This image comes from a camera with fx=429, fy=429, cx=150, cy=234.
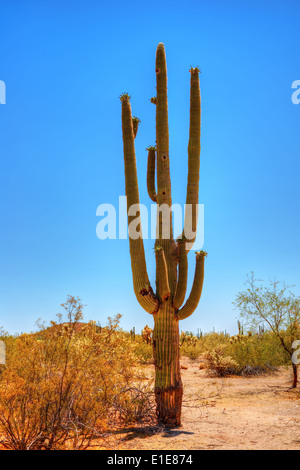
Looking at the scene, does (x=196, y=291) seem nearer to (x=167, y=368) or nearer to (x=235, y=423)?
(x=167, y=368)

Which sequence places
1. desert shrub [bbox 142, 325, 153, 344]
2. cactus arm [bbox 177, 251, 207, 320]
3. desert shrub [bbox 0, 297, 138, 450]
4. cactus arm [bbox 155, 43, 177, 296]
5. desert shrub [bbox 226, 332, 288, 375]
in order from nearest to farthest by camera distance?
1. desert shrub [bbox 0, 297, 138, 450]
2. cactus arm [bbox 177, 251, 207, 320]
3. cactus arm [bbox 155, 43, 177, 296]
4. desert shrub [bbox 226, 332, 288, 375]
5. desert shrub [bbox 142, 325, 153, 344]

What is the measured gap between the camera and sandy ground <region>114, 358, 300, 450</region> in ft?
23.2

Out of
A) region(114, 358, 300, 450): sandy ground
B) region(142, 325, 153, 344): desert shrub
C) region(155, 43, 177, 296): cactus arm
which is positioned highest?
region(155, 43, 177, 296): cactus arm

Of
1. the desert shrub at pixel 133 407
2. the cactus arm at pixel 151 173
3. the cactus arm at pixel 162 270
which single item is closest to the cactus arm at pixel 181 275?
the cactus arm at pixel 162 270

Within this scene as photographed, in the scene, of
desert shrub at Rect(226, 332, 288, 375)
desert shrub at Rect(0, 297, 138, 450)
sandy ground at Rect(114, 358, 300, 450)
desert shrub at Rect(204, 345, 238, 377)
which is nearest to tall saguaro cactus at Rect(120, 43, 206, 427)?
sandy ground at Rect(114, 358, 300, 450)

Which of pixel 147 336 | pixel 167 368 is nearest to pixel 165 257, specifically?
pixel 167 368

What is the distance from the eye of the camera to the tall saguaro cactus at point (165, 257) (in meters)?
8.30

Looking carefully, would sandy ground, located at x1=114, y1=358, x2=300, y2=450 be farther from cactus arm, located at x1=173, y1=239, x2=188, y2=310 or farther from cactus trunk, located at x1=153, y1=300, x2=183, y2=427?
cactus arm, located at x1=173, y1=239, x2=188, y2=310

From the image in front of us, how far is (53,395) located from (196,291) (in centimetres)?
365

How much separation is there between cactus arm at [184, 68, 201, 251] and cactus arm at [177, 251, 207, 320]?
37cm

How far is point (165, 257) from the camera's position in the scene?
8992 millimetres

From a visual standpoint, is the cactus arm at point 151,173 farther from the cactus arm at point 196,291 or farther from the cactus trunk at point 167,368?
the cactus trunk at point 167,368

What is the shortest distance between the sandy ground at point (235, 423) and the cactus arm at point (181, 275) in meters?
2.41
